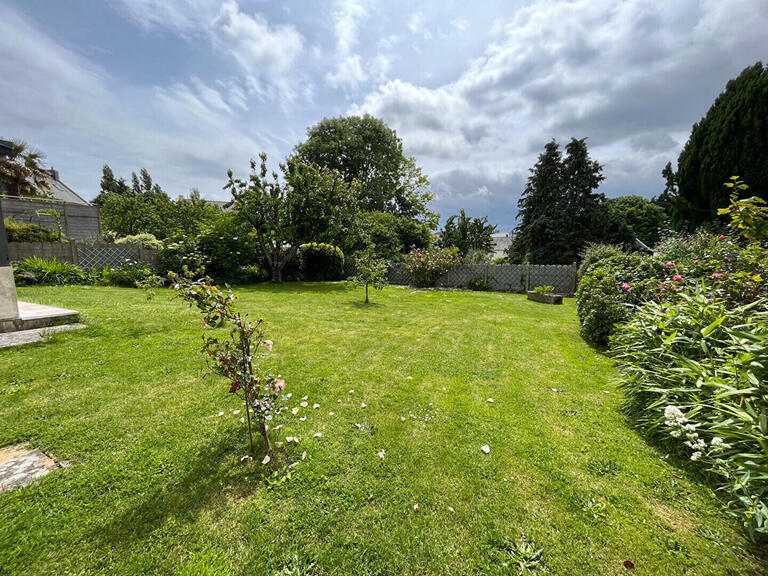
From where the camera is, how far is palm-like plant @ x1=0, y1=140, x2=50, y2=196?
42.7 ft

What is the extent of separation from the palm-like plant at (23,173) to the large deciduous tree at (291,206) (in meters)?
10.9

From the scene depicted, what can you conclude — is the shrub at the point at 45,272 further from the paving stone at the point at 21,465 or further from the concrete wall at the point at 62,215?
the paving stone at the point at 21,465

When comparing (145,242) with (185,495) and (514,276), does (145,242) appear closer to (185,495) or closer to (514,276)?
(185,495)

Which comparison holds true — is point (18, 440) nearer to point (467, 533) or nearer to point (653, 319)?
point (467, 533)

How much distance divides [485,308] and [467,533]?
698 centimetres

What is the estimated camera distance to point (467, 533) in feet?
5.17

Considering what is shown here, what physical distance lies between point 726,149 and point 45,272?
23187 millimetres

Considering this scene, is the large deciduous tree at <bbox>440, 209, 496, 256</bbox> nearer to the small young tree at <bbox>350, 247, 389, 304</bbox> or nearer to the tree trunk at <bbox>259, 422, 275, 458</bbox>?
the small young tree at <bbox>350, 247, 389, 304</bbox>

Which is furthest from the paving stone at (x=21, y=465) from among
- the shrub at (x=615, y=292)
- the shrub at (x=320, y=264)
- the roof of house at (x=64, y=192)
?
the roof of house at (x=64, y=192)

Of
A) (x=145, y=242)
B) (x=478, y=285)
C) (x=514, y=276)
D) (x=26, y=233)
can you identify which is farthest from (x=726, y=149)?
(x=26, y=233)

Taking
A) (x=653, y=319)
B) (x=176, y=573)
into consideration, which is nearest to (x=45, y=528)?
(x=176, y=573)

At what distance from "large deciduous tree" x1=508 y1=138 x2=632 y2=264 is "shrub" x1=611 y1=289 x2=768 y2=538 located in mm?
14270

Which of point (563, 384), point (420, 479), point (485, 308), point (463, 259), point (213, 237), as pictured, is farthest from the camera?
point (463, 259)

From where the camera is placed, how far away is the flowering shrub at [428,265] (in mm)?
13188
